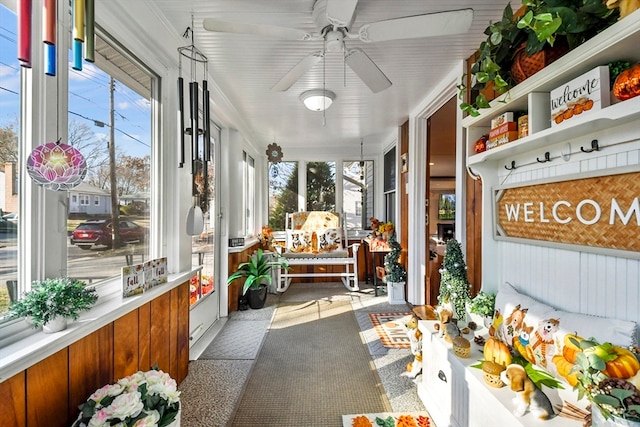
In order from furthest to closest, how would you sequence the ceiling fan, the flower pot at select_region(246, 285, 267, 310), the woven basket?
the flower pot at select_region(246, 285, 267, 310) < the ceiling fan < the woven basket

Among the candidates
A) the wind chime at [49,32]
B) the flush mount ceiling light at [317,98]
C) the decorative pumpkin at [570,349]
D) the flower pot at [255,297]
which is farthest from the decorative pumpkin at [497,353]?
the flower pot at [255,297]

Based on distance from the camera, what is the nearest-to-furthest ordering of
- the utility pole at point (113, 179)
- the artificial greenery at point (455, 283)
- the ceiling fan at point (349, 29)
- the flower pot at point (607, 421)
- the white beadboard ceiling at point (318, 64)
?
the flower pot at point (607, 421) < the ceiling fan at point (349, 29) < the utility pole at point (113, 179) < the white beadboard ceiling at point (318, 64) < the artificial greenery at point (455, 283)

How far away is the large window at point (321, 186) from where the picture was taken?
5.38 meters

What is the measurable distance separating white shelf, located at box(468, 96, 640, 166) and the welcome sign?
19 centimetres

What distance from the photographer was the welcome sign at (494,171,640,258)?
3.48ft

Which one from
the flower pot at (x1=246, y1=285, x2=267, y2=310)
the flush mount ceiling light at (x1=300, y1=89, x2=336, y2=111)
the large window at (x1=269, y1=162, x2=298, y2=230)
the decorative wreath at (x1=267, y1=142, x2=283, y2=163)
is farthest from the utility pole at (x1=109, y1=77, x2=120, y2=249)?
the large window at (x1=269, y1=162, x2=298, y2=230)

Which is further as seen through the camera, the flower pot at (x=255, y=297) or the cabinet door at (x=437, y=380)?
the flower pot at (x=255, y=297)

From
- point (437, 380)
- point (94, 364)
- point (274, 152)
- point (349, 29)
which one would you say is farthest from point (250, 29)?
point (274, 152)

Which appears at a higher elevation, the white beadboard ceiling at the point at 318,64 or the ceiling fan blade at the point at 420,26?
the white beadboard ceiling at the point at 318,64

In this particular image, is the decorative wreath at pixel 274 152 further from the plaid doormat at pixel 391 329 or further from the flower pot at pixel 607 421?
the flower pot at pixel 607 421

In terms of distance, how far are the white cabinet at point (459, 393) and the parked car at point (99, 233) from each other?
182 centimetres

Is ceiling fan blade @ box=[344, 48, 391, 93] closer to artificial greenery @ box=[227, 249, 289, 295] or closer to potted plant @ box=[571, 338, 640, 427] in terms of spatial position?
potted plant @ box=[571, 338, 640, 427]

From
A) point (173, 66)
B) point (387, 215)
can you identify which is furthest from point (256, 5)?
point (387, 215)

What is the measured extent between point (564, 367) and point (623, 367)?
267 millimetres
